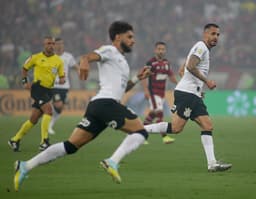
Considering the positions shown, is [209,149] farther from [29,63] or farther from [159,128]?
[29,63]

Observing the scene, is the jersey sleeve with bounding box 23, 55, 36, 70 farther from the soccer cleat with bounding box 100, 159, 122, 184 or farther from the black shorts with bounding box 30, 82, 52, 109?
the soccer cleat with bounding box 100, 159, 122, 184

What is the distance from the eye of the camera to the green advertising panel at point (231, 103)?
34.9 meters

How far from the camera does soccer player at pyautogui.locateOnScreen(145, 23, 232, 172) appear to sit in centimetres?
1302

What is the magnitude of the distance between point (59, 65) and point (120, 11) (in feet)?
76.3

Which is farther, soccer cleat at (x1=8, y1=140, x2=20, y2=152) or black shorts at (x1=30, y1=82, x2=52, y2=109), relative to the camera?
black shorts at (x1=30, y1=82, x2=52, y2=109)

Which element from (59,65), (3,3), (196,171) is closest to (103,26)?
(3,3)

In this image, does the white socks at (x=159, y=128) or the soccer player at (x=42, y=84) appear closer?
the white socks at (x=159, y=128)

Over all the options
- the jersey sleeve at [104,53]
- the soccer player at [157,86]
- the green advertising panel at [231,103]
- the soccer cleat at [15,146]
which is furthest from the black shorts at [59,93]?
the jersey sleeve at [104,53]

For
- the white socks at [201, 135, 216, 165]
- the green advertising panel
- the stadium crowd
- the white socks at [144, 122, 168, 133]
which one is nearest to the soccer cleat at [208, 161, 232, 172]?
the white socks at [201, 135, 216, 165]

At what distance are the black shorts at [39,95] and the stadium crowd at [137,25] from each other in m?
17.7

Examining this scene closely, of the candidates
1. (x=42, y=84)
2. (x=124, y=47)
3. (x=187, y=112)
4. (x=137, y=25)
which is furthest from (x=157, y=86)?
(x=137, y=25)

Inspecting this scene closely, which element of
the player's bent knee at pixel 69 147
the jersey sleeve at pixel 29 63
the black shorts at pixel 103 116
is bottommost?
the player's bent knee at pixel 69 147

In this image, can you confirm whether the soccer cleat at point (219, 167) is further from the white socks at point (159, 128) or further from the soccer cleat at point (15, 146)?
the soccer cleat at point (15, 146)

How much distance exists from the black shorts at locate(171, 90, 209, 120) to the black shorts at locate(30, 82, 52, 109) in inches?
172
